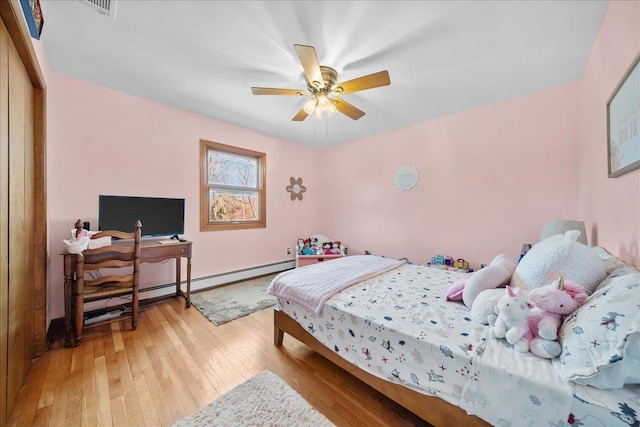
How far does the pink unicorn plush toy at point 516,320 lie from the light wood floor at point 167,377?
2.35 ft

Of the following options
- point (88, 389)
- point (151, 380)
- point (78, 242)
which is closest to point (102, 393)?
point (88, 389)

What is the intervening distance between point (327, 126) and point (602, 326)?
127 inches

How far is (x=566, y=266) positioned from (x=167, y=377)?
2487 millimetres

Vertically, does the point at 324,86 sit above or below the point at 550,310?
above

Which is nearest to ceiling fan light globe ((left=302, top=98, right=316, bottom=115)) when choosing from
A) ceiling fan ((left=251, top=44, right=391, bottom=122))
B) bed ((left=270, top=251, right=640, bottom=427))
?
ceiling fan ((left=251, top=44, right=391, bottom=122))

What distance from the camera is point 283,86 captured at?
2.27 m

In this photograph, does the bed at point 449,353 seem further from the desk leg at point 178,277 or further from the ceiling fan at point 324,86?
the desk leg at point 178,277

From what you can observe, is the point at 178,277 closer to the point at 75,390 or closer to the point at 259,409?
the point at 75,390

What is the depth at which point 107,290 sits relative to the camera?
6.64 feet

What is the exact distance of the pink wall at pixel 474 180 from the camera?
7.58ft

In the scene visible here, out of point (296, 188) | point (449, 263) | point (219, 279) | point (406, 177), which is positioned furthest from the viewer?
point (296, 188)

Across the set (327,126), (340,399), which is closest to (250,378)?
(340,399)

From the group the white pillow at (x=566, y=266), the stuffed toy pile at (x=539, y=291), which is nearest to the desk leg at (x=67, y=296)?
the stuffed toy pile at (x=539, y=291)

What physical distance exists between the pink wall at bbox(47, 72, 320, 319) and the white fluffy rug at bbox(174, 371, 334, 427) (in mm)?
2007
